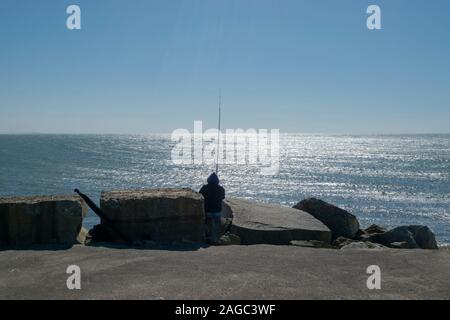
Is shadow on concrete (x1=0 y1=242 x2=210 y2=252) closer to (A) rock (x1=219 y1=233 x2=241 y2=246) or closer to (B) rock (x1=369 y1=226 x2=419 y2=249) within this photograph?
(A) rock (x1=219 y1=233 x2=241 y2=246)

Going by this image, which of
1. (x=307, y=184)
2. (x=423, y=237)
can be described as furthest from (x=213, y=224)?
(x=307, y=184)

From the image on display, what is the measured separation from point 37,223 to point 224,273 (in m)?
3.48

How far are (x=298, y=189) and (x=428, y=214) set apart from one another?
56.9 feet

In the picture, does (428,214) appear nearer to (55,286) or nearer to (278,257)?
(278,257)

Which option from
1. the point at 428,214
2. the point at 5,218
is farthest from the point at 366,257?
the point at 428,214

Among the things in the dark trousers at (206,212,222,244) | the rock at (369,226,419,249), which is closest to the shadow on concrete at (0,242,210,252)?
the dark trousers at (206,212,222,244)

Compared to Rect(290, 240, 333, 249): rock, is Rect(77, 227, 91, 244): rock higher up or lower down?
higher up

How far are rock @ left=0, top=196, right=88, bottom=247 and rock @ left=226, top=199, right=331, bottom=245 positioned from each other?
3.22 metres

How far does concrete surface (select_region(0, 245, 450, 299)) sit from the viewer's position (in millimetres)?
5566

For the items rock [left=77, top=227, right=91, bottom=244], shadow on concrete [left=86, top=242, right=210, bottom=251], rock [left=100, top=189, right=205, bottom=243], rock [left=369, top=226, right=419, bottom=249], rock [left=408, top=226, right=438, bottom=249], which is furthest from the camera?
rock [left=408, top=226, right=438, bottom=249]

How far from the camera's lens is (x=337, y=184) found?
56812 mm

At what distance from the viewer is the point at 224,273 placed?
6297 millimetres

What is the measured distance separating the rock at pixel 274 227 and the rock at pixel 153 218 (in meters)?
1.38

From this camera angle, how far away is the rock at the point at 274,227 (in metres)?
9.43
